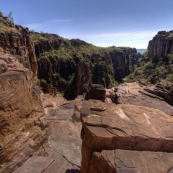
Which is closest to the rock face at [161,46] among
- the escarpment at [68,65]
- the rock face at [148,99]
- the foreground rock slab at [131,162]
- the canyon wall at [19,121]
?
the escarpment at [68,65]

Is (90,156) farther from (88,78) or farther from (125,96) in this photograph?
(88,78)

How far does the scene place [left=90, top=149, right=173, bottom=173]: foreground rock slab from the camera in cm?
238

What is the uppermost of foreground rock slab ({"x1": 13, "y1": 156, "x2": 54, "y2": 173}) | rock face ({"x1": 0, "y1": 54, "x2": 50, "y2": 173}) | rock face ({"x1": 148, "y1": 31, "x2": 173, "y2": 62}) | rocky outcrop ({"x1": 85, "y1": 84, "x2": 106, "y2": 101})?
rock face ({"x1": 148, "y1": 31, "x2": 173, "y2": 62})

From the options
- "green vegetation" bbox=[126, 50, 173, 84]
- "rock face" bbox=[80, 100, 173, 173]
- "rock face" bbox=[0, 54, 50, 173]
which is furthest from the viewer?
"green vegetation" bbox=[126, 50, 173, 84]

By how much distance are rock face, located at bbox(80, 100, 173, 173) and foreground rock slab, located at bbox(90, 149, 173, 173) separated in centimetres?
2

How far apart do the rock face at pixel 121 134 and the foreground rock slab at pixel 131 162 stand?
2cm

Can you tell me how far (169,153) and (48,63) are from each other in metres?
45.0

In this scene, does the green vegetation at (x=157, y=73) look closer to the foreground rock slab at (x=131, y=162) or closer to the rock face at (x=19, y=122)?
the rock face at (x=19, y=122)

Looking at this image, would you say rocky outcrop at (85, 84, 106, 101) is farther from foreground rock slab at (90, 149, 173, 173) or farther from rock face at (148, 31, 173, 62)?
rock face at (148, 31, 173, 62)

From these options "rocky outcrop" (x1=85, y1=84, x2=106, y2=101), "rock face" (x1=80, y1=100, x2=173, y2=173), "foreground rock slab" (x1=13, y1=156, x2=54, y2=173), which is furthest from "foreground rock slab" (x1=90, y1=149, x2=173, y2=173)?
"rocky outcrop" (x1=85, y1=84, x2=106, y2=101)

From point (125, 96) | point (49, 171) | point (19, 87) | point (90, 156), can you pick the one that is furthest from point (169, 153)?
point (125, 96)

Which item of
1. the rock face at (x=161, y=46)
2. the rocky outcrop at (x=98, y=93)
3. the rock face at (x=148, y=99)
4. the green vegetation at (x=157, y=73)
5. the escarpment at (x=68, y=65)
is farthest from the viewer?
the escarpment at (x=68, y=65)

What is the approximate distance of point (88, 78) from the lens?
48.9 metres

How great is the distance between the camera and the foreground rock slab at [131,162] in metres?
2.38
